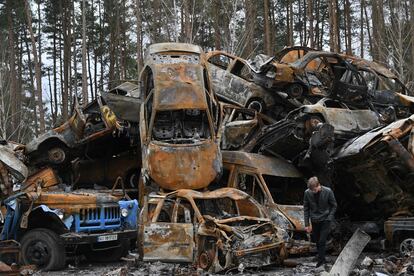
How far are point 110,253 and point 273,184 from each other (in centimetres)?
357

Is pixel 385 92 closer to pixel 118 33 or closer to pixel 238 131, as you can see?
pixel 238 131

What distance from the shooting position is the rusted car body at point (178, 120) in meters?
11.2

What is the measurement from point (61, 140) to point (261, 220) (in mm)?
6551

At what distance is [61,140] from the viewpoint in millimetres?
14117

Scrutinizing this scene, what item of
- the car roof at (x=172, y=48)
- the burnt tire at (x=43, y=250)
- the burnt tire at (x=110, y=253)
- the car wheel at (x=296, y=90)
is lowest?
the burnt tire at (x=110, y=253)

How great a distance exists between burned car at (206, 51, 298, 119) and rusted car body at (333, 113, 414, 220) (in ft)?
14.6

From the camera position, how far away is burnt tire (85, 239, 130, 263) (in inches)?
440

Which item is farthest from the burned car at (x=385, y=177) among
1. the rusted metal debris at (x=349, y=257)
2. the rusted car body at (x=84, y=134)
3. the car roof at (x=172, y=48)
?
the rusted car body at (x=84, y=134)

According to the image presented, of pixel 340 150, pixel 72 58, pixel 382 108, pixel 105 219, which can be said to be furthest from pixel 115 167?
pixel 72 58

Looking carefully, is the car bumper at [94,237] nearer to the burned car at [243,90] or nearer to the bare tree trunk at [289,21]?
the burned car at [243,90]

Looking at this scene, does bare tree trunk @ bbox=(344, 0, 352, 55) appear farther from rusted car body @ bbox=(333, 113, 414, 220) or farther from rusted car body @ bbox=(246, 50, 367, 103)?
rusted car body @ bbox=(333, 113, 414, 220)

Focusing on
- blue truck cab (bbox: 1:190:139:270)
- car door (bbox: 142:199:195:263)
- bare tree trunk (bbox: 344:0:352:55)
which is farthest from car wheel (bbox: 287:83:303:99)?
bare tree trunk (bbox: 344:0:352:55)

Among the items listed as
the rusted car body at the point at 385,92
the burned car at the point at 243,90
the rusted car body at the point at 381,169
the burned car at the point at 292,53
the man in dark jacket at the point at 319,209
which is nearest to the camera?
the man in dark jacket at the point at 319,209

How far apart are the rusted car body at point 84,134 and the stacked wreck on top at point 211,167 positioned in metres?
0.03
